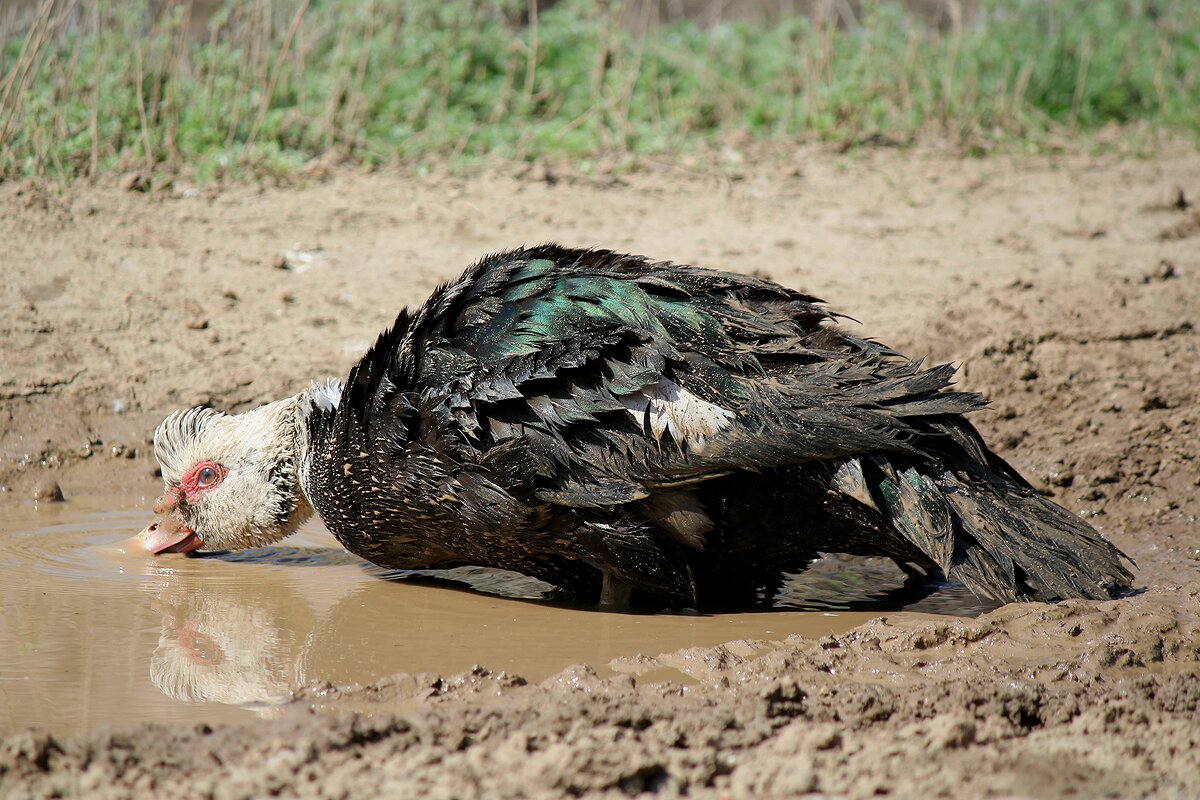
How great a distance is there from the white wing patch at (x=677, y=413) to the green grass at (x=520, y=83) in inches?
184

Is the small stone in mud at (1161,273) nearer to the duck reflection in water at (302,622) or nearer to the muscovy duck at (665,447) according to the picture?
the muscovy duck at (665,447)

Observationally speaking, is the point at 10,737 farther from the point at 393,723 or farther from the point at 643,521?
the point at 643,521

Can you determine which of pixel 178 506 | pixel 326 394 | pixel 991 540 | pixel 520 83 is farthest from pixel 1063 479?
pixel 520 83

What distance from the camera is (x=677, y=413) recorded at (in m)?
3.92

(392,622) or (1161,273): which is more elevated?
(1161,273)

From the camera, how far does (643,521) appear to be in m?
4.11

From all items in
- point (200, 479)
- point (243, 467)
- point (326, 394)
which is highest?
point (326, 394)

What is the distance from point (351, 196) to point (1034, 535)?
500 cm

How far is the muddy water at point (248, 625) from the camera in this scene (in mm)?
3607

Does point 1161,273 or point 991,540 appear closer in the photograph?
point 991,540

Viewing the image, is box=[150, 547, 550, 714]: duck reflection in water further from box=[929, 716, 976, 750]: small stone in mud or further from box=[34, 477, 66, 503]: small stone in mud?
box=[929, 716, 976, 750]: small stone in mud

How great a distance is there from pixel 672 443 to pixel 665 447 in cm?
3

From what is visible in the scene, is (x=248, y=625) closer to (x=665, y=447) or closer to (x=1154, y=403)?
(x=665, y=447)

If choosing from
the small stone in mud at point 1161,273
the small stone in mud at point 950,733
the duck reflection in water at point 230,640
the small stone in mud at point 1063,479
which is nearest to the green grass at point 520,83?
the small stone in mud at point 1161,273
